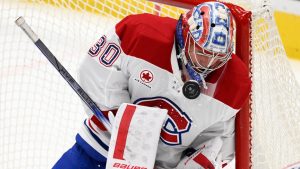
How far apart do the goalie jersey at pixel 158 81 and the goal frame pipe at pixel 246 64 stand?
39 millimetres

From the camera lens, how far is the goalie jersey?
1880 mm

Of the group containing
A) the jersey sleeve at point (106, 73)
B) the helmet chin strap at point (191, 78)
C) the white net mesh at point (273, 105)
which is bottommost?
the white net mesh at point (273, 105)

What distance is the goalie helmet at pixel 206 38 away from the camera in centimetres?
176

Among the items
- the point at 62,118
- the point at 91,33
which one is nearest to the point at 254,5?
the point at 91,33

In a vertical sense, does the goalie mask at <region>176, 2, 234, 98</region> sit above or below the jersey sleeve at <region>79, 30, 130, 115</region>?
below

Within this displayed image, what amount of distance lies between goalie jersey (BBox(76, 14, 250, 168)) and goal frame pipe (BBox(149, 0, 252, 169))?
0.13ft

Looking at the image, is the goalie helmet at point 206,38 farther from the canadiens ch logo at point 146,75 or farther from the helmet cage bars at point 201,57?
the canadiens ch logo at point 146,75

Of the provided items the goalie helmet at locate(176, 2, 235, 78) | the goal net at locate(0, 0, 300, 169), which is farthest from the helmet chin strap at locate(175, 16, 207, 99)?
the goal net at locate(0, 0, 300, 169)

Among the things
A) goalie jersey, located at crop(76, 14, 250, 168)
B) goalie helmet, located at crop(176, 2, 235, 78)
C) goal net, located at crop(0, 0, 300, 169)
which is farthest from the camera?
goal net, located at crop(0, 0, 300, 169)

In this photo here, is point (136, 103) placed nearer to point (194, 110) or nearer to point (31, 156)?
point (194, 110)

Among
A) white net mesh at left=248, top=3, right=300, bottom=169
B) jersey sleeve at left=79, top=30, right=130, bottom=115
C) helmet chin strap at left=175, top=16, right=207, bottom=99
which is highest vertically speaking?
jersey sleeve at left=79, top=30, right=130, bottom=115

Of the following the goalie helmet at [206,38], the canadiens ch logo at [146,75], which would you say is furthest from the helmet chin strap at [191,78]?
the canadiens ch logo at [146,75]

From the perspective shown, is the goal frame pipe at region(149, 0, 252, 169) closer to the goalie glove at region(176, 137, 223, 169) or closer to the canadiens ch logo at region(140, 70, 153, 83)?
the goalie glove at region(176, 137, 223, 169)

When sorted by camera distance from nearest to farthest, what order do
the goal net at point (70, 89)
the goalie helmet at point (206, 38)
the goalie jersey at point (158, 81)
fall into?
the goalie helmet at point (206, 38) → the goalie jersey at point (158, 81) → the goal net at point (70, 89)
